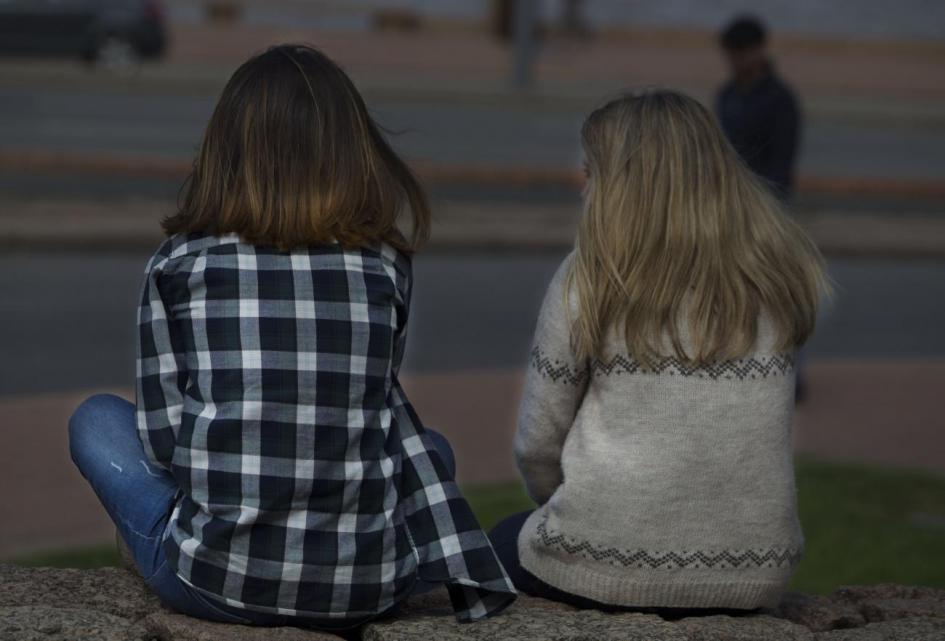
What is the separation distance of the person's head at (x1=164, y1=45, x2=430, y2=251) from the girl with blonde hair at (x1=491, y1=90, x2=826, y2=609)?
0.44 meters

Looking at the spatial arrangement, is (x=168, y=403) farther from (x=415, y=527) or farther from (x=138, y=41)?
(x=138, y=41)

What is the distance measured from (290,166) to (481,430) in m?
4.67

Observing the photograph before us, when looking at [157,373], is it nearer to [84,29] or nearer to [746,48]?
[746,48]

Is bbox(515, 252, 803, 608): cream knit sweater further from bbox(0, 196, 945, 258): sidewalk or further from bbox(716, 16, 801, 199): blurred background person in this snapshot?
bbox(0, 196, 945, 258): sidewalk

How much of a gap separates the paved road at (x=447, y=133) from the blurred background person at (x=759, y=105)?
7.98 meters

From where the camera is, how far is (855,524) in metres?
5.85

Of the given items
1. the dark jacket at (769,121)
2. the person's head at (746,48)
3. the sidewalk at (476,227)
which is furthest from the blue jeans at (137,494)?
the sidewalk at (476,227)

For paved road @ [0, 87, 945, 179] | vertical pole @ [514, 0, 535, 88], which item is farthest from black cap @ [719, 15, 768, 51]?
vertical pole @ [514, 0, 535, 88]

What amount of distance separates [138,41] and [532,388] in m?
24.3

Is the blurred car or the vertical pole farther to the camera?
the blurred car

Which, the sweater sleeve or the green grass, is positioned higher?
the sweater sleeve

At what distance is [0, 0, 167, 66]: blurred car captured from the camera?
2488cm

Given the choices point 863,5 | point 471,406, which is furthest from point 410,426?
point 863,5

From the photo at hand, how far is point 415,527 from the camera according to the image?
2848 mm
